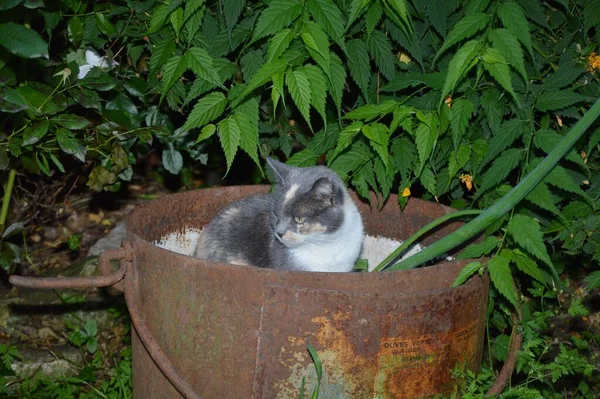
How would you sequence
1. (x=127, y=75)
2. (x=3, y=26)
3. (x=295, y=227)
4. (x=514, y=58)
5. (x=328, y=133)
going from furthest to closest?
(x=127, y=75), (x=328, y=133), (x=295, y=227), (x=514, y=58), (x=3, y=26)

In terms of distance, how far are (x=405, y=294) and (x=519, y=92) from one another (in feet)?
3.07

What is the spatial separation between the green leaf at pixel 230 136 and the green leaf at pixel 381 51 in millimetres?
610

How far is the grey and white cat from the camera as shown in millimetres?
2676

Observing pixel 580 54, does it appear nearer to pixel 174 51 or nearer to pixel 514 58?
pixel 514 58

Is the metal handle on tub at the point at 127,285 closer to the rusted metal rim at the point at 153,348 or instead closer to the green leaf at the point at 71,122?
the rusted metal rim at the point at 153,348

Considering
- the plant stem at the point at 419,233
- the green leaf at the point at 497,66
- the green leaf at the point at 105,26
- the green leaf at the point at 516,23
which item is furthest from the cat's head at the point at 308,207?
the green leaf at the point at 105,26

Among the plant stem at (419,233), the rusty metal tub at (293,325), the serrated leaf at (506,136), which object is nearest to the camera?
the rusty metal tub at (293,325)

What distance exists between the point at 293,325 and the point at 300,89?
2.24 feet

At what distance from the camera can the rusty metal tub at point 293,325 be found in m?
2.22

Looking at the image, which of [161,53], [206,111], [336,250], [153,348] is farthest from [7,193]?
[336,250]

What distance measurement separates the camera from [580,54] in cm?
297

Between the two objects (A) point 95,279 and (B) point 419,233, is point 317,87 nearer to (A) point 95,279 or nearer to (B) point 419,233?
(B) point 419,233

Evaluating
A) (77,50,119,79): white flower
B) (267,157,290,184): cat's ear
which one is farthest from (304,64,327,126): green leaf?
(77,50,119,79): white flower

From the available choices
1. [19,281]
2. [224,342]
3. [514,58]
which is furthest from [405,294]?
[19,281]
